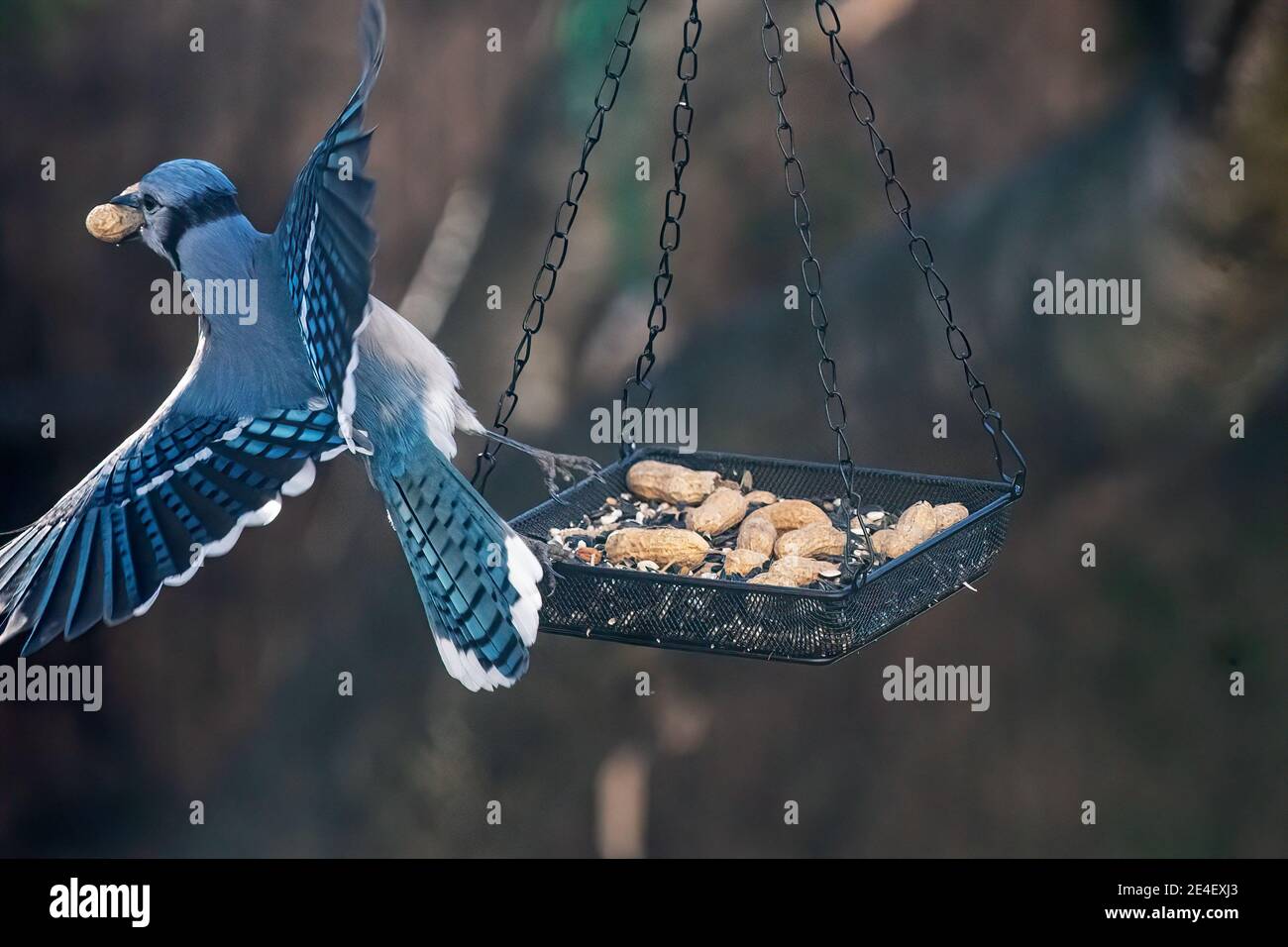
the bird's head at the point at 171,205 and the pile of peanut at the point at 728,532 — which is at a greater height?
the bird's head at the point at 171,205

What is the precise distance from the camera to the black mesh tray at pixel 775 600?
263cm

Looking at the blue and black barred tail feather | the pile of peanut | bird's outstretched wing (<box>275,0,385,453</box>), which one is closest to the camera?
bird's outstretched wing (<box>275,0,385,453</box>)

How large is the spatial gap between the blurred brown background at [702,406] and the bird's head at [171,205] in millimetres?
1356

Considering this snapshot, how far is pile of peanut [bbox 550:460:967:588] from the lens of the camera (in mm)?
2957

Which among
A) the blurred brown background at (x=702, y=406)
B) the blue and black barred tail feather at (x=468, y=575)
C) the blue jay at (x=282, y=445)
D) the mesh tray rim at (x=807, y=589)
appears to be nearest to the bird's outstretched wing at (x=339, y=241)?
the blue jay at (x=282, y=445)

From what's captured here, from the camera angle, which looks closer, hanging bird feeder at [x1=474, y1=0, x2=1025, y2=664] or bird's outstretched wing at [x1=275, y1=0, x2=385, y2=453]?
bird's outstretched wing at [x1=275, y1=0, x2=385, y2=453]

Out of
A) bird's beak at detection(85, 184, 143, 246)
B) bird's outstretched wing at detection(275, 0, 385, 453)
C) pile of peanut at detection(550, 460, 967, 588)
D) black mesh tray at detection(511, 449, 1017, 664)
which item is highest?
bird's beak at detection(85, 184, 143, 246)

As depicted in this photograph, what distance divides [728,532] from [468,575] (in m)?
0.67

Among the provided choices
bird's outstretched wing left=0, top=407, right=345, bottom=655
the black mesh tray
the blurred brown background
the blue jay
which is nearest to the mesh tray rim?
the black mesh tray

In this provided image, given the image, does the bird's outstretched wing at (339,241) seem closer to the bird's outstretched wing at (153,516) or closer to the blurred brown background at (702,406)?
the bird's outstretched wing at (153,516)

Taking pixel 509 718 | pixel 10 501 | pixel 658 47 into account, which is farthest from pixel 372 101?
pixel 509 718

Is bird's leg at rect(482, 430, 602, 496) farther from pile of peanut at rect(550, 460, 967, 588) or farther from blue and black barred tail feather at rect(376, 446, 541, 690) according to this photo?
blue and black barred tail feather at rect(376, 446, 541, 690)

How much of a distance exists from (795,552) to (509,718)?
2.28 metres

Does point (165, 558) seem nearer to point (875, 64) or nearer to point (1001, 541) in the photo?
point (1001, 541)
